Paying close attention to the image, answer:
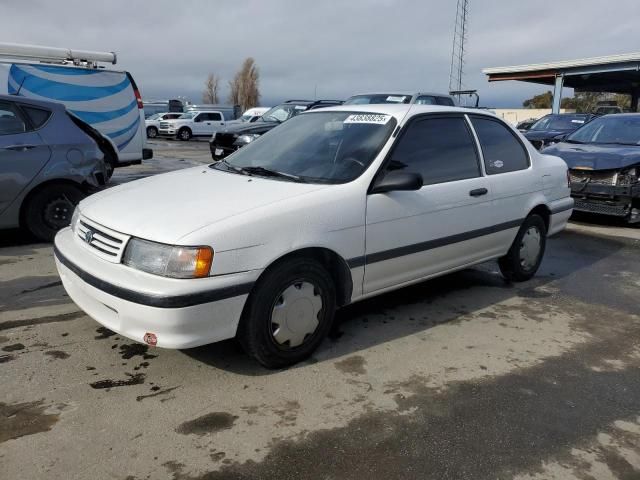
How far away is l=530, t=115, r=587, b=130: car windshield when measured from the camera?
44.7ft

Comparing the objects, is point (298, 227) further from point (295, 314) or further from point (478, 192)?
point (478, 192)

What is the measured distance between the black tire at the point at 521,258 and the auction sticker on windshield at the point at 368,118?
71.8 inches

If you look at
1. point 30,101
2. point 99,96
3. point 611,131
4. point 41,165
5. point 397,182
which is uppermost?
point 99,96

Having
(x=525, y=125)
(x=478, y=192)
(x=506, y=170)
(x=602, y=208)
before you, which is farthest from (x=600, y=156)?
(x=525, y=125)

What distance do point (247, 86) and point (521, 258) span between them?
76.7 metres

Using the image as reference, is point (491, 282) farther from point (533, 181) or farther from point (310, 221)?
point (310, 221)

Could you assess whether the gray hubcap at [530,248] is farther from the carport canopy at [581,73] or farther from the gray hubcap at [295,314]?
the carport canopy at [581,73]

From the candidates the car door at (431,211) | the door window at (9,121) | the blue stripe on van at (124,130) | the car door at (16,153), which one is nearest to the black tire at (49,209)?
the car door at (16,153)

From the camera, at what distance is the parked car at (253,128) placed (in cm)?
1285

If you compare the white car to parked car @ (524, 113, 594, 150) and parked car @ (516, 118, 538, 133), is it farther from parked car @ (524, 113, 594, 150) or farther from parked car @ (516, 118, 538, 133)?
parked car @ (516, 118, 538, 133)

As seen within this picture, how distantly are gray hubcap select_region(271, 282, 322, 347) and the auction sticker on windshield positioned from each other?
139 cm

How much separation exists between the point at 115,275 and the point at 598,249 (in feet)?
19.1

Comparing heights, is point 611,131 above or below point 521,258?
above

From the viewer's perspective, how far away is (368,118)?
3967mm
